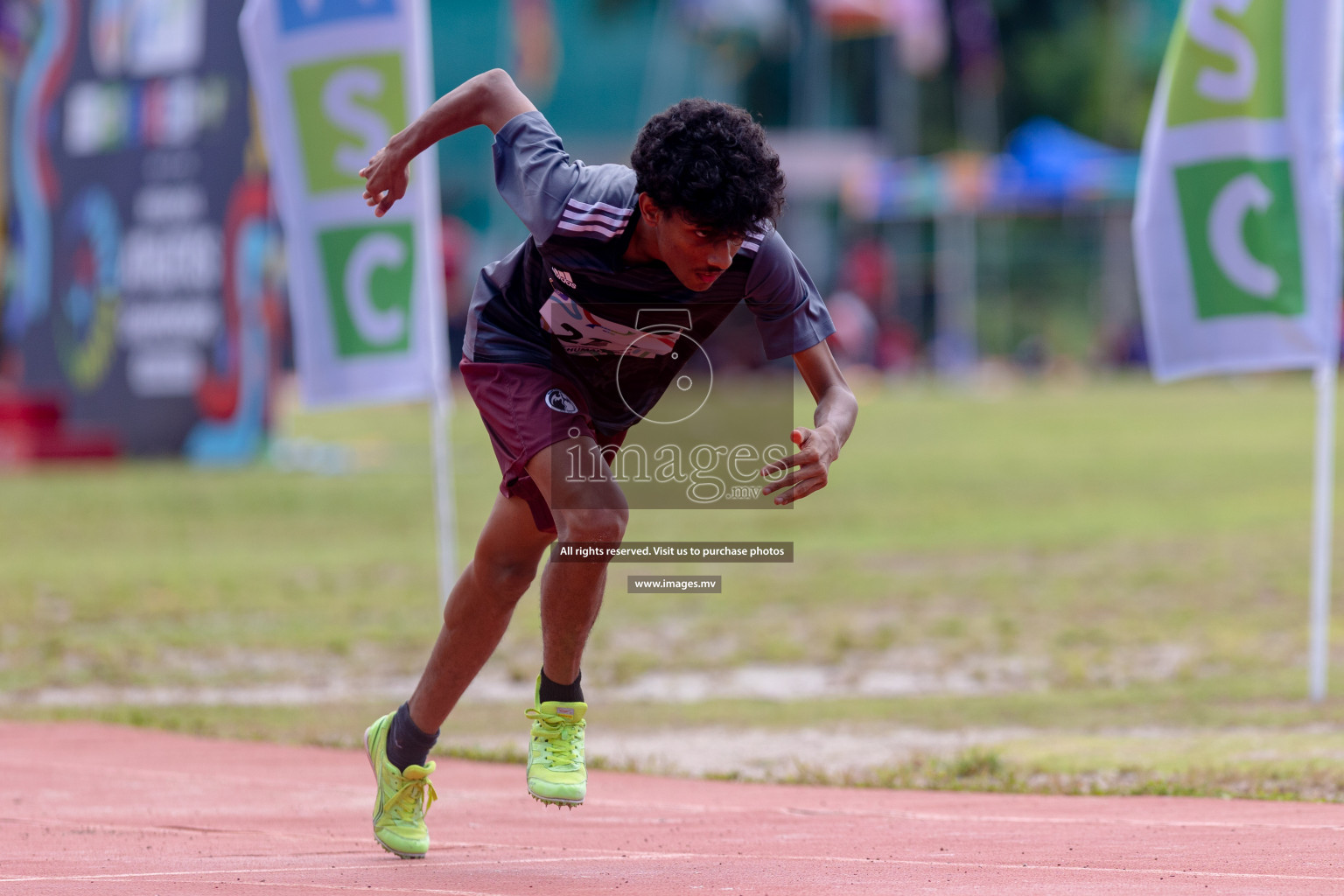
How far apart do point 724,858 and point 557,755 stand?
61 cm

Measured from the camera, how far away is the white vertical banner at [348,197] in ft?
29.7

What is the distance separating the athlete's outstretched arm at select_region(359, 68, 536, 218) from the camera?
15.8 ft

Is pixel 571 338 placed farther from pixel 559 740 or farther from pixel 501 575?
pixel 559 740

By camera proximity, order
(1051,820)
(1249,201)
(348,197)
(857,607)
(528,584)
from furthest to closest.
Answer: (857,607), (348,197), (1249,201), (1051,820), (528,584)

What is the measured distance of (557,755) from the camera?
15.8 ft

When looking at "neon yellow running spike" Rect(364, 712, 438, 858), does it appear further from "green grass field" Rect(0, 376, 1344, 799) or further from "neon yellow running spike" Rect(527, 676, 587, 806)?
"green grass field" Rect(0, 376, 1344, 799)

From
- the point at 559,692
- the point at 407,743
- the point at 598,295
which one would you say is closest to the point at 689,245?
the point at 598,295

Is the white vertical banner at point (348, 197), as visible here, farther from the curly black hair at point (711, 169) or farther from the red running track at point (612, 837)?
the curly black hair at point (711, 169)

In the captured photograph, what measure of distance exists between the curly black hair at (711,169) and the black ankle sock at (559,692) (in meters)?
1.46

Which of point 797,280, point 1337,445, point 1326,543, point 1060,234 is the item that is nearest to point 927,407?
point 1337,445

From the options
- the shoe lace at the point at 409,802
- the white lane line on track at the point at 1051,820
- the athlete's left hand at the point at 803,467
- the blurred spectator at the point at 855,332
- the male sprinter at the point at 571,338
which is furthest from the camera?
the blurred spectator at the point at 855,332

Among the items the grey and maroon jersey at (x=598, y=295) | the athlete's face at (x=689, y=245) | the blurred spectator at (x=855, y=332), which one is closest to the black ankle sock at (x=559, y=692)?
the grey and maroon jersey at (x=598, y=295)

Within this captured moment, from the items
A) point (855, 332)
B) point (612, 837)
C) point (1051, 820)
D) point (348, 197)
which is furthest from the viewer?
point (855, 332)

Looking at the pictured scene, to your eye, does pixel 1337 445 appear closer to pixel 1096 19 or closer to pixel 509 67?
pixel 509 67
